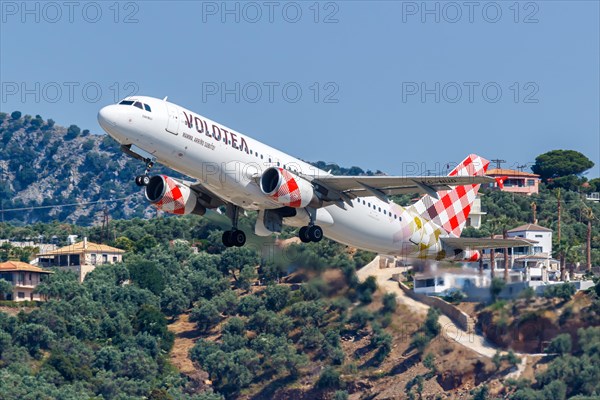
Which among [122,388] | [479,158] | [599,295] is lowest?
[122,388]

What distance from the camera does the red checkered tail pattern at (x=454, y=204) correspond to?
2402 inches

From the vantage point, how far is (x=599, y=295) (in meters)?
70.9

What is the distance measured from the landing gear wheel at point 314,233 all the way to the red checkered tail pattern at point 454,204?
8.05 meters

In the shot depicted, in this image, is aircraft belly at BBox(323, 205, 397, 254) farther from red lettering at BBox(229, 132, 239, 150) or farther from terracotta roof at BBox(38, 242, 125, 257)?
terracotta roof at BBox(38, 242, 125, 257)

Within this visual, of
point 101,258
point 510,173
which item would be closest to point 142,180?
point 101,258

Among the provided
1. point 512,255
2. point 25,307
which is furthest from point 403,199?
point 25,307

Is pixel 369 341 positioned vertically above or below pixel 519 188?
below

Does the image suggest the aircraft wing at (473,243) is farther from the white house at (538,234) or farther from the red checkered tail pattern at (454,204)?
the white house at (538,234)

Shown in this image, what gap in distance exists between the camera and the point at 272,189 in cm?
5125

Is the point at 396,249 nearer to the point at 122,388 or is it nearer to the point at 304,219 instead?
the point at 304,219

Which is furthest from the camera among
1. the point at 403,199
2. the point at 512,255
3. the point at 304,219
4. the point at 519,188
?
the point at 519,188

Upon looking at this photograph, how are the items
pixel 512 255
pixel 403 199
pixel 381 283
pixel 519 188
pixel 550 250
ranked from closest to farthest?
pixel 381 283
pixel 512 255
pixel 550 250
pixel 403 199
pixel 519 188

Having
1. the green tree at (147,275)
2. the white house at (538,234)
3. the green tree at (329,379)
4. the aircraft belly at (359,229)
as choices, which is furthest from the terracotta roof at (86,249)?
the aircraft belly at (359,229)

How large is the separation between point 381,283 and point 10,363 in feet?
165
